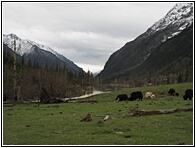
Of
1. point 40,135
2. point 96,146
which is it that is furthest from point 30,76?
point 96,146

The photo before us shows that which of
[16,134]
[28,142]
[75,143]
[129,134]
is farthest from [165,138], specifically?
[16,134]

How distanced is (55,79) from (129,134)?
52.4 metres

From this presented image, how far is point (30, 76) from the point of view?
6594cm

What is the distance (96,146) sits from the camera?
12.9 meters

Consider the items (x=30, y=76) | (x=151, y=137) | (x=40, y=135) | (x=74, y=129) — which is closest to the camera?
(x=151, y=137)

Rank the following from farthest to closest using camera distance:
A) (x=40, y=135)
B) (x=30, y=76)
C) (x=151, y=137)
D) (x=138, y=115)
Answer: (x=30, y=76), (x=138, y=115), (x=40, y=135), (x=151, y=137)

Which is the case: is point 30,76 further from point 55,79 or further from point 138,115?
point 138,115

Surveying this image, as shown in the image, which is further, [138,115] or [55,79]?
[55,79]

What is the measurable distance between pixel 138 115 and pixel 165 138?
7896 millimetres

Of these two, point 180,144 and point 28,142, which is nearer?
point 180,144

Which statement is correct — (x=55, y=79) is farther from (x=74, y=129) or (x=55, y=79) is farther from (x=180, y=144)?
(x=180, y=144)

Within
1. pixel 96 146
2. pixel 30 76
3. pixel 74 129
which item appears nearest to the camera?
pixel 96 146

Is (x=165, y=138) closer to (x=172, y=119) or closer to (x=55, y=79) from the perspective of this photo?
(x=172, y=119)

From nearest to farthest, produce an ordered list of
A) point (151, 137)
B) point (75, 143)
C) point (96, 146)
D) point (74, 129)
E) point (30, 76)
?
point (96, 146), point (75, 143), point (151, 137), point (74, 129), point (30, 76)
